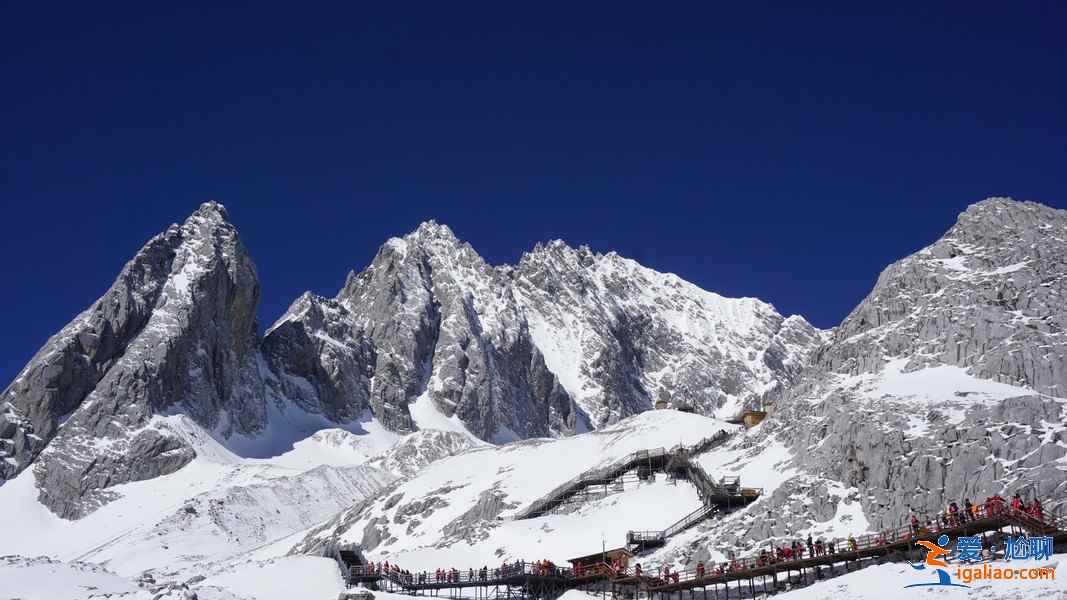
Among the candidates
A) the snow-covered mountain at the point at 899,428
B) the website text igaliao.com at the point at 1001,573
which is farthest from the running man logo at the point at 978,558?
the snow-covered mountain at the point at 899,428

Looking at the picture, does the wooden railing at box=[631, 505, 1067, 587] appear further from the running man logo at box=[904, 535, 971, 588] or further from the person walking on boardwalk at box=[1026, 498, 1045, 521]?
the running man logo at box=[904, 535, 971, 588]

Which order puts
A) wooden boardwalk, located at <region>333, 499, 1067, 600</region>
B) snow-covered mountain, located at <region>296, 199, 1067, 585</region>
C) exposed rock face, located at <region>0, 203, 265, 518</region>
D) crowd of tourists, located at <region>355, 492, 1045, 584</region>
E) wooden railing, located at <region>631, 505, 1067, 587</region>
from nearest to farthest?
wooden railing, located at <region>631, 505, 1067, 587</region> < wooden boardwalk, located at <region>333, 499, 1067, 600</region> < crowd of tourists, located at <region>355, 492, 1045, 584</region> < snow-covered mountain, located at <region>296, 199, 1067, 585</region> < exposed rock face, located at <region>0, 203, 265, 518</region>

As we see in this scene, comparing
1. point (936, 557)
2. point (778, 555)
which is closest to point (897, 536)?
point (778, 555)

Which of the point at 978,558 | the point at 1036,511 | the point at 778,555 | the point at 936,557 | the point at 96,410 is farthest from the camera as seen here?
the point at 96,410

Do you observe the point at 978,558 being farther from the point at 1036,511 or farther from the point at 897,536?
the point at 897,536

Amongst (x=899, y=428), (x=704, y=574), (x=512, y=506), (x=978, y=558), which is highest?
(x=899, y=428)

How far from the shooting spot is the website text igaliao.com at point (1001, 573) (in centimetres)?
4675

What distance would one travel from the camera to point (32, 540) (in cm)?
15475

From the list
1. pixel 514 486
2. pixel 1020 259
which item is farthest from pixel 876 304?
pixel 514 486

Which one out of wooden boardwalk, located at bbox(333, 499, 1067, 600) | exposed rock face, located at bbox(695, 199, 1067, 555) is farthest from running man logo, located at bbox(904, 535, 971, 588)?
exposed rock face, located at bbox(695, 199, 1067, 555)

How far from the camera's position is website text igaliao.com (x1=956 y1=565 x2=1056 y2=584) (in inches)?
1841

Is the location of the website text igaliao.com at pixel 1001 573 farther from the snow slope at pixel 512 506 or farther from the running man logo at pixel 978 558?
the snow slope at pixel 512 506

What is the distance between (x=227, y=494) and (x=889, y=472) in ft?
342

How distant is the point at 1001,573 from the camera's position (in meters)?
48.7
